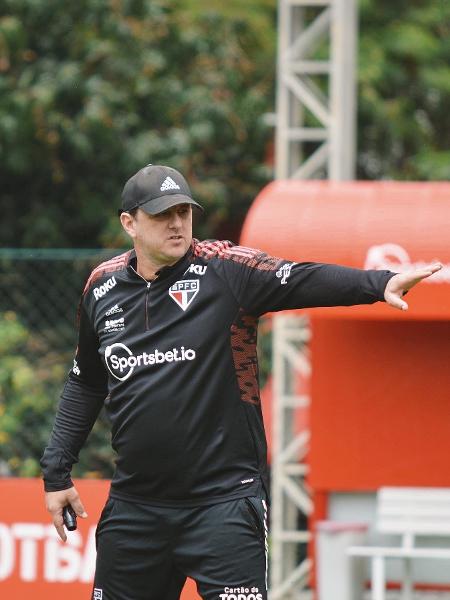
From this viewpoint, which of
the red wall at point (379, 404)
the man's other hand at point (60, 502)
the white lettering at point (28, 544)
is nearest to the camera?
the man's other hand at point (60, 502)

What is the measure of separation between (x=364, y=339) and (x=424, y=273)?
4066 millimetres

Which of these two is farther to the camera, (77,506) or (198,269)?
(77,506)

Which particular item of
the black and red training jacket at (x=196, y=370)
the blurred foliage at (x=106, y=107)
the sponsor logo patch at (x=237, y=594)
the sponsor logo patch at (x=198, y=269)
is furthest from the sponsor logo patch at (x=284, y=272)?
the blurred foliage at (x=106, y=107)

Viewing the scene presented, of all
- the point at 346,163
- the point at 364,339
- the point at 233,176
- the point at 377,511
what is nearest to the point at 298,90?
the point at 346,163

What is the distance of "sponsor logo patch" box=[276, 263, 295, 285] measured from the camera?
14.9 feet

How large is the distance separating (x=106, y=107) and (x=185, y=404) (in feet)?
27.4

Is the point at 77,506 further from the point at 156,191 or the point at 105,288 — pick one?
the point at 156,191

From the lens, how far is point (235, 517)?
456 centimetres

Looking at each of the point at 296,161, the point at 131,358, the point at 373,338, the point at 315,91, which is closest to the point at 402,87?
the point at 315,91

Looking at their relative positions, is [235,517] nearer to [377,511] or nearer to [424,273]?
[424,273]

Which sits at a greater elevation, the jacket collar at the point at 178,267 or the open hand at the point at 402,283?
the jacket collar at the point at 178,267

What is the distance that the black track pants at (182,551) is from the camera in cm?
453

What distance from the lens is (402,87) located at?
51.2 feet

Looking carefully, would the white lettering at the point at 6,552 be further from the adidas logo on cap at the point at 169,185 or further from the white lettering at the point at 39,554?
the adidas logo on cap at the point at 169,185
